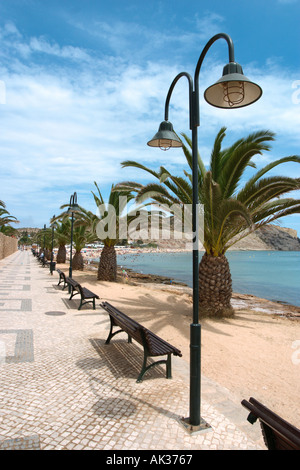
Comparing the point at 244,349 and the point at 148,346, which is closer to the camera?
the point at 148,346

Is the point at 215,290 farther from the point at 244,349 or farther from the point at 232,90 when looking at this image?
the point at 232,90

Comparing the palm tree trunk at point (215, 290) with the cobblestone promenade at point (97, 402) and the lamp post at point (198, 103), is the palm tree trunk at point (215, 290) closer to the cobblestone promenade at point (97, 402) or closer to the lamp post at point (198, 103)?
the cobblestone promenade at point (97, 402)

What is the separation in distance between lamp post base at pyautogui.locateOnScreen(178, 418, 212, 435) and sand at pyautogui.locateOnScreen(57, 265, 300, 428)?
0.99 metres

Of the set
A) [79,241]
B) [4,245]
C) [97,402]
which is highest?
[79,241]

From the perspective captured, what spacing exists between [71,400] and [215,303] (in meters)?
6.05

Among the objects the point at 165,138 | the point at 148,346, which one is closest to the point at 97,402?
the point at 148,346

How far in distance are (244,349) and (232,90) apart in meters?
5.12

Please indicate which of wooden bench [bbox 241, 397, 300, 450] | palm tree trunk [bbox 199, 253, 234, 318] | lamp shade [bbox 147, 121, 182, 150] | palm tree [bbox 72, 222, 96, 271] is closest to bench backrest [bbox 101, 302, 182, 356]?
wooden bench [bbox 241, 397, 300, 450]

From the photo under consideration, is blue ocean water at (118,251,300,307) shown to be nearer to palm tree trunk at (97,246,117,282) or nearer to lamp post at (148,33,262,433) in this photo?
palm tree trunk at (97,246,117,282)

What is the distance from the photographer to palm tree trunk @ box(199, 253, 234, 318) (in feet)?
30.0

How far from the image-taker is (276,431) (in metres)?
2.20

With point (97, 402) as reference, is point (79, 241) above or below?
above

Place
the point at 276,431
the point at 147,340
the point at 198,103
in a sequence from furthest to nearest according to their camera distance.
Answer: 1. the point at 147,340
2. the point at 198,103
3. the point at 276,431

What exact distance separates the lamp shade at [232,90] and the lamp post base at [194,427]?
3.56m
